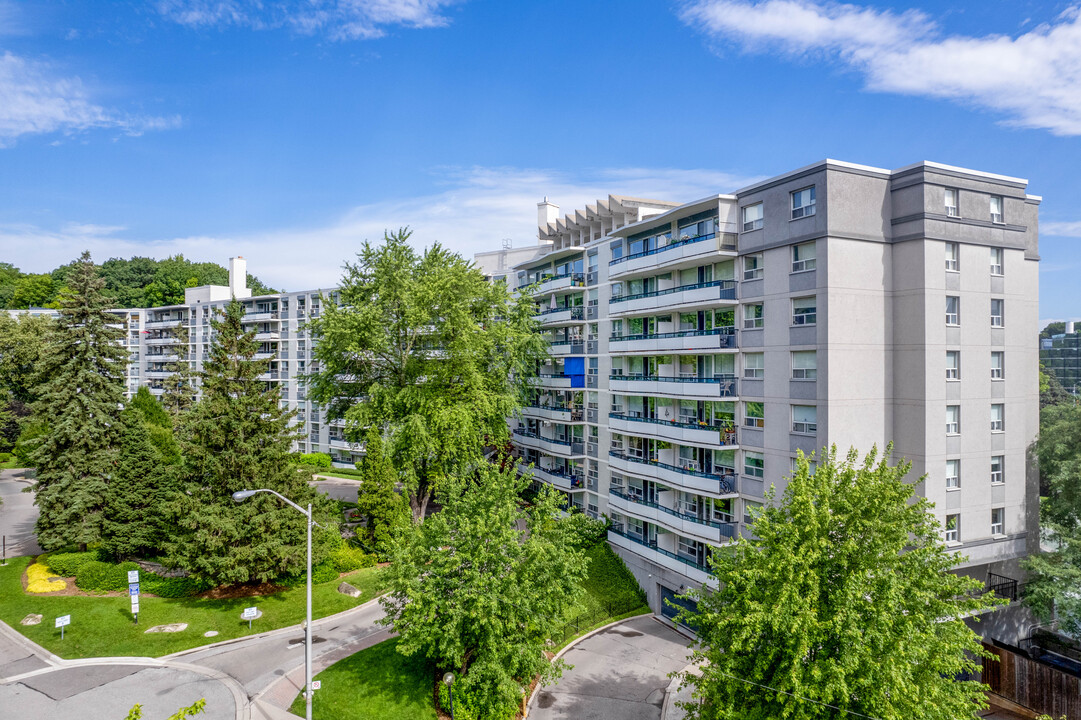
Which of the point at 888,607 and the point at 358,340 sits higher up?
the point at 358,340

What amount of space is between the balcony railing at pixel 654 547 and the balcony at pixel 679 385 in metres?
8.35

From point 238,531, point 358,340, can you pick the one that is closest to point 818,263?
point 358,340

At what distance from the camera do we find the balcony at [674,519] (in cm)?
2927

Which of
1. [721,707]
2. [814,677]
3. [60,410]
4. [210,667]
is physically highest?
[60,410]

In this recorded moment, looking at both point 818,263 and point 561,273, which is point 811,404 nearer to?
point 818,263

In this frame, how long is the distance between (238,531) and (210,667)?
20.1ft

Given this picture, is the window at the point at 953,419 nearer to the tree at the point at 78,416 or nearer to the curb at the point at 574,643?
the curb at the point at 574,643

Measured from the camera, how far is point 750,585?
17.1 m

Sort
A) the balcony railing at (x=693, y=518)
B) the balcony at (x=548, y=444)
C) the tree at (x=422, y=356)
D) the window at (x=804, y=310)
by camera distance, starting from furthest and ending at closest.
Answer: the balcony at (x=548, y=444), the tree at (x=422, y=356), the balcony railing at (x=693, y=518), the window at (x=804, y=310)

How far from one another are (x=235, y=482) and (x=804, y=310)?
94.6 feet

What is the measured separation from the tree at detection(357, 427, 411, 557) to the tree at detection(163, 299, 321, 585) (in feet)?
18.1

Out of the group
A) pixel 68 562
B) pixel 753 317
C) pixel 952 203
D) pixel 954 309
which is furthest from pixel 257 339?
pixel 952 203

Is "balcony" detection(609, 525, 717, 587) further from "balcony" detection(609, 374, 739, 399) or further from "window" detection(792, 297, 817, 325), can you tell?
"window" detection(792, 297, 817, 325)

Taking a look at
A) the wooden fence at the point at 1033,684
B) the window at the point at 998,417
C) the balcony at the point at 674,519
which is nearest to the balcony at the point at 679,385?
the balcony at the point at 674,519
